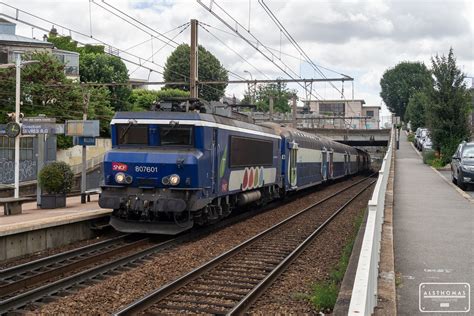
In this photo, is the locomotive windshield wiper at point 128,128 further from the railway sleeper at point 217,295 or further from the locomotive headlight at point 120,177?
the railway sleeper at point 217,295

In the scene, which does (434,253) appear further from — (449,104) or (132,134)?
(449,104)

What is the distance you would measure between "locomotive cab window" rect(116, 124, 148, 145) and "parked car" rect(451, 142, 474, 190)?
1159 centimetres

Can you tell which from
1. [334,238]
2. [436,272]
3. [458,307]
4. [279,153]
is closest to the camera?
[458,307]

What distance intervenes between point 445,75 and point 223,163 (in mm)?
19777

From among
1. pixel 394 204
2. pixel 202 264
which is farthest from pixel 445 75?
pixel 202 264

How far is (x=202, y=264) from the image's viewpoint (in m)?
9.80

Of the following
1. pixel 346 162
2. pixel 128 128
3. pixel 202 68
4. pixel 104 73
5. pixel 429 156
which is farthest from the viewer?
pixel 202 68

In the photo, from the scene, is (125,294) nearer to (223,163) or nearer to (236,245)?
(236,245)

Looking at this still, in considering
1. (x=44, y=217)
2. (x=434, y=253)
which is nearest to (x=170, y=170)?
(x=44, y=217)

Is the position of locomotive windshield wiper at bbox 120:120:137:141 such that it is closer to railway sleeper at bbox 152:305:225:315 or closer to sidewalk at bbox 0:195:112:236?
sidewalk at bbox 0:195:112:236

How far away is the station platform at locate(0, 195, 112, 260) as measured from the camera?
10984 millimetres

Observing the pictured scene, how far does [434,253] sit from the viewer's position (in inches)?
360

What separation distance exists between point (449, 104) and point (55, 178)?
2137cm

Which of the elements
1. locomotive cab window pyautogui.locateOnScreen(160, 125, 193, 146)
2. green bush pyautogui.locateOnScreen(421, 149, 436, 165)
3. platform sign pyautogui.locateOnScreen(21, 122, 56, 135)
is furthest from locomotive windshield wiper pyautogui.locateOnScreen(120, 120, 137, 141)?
green bush pyautogui.locateOnScreen(421, 149, 436, 165)
